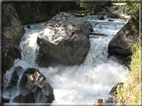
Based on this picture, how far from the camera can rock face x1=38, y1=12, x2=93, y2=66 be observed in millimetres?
8148

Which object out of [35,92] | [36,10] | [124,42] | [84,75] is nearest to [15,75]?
[35,92]

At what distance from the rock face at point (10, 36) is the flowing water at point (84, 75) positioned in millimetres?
292

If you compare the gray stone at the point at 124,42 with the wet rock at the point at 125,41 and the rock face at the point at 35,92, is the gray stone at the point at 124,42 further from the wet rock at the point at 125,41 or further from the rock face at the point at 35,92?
the rock face at the point at 35,92

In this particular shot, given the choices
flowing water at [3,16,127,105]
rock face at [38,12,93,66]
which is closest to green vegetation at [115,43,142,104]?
flowing water at [3,16,127,105]

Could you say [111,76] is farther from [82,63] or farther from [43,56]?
[43,56]

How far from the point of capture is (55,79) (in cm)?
797

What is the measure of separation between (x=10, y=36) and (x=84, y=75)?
384 cm

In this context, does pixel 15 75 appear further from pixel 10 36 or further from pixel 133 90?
pixel 133 90

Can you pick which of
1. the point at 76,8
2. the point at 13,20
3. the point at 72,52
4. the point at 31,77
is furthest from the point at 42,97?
the point at 76,8

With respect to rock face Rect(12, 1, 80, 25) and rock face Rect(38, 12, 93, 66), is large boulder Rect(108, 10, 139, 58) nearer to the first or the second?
rock face Rect(38, 12, 93, 66)

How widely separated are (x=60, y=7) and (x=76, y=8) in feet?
8.20

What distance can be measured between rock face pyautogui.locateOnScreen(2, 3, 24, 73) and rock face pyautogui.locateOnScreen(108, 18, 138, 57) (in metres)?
4.10

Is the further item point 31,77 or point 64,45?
point 64,45

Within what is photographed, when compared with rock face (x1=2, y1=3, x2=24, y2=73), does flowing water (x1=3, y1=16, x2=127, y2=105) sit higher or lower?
lower
